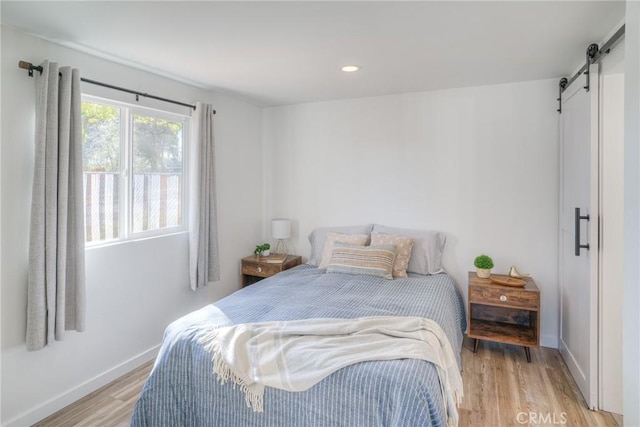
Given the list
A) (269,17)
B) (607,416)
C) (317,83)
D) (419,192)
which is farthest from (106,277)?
(607,416)

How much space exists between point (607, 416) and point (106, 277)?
11.1ft

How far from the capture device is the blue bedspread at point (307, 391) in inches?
60.5

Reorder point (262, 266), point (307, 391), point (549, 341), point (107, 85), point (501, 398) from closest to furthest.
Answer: point (307, 391), point (501, 398), point (107, 85), point (549, 341), point (262, 266)

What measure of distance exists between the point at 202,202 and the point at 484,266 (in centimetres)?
251

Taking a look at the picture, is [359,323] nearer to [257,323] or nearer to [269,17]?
[257,323]

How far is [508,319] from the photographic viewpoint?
331 centimetres

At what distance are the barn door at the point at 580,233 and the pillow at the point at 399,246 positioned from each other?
124cm

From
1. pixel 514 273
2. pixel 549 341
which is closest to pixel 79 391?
pixel 514 273

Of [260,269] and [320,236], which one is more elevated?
[320,236]

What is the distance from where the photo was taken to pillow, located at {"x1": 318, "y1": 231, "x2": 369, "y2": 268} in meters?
3.51

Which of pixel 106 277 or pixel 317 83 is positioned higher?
pixel 317 83

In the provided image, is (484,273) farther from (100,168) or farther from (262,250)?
(100,168)

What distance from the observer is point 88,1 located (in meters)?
1.78

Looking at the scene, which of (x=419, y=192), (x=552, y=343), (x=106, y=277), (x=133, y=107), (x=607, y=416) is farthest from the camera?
(x=419, y=192)
